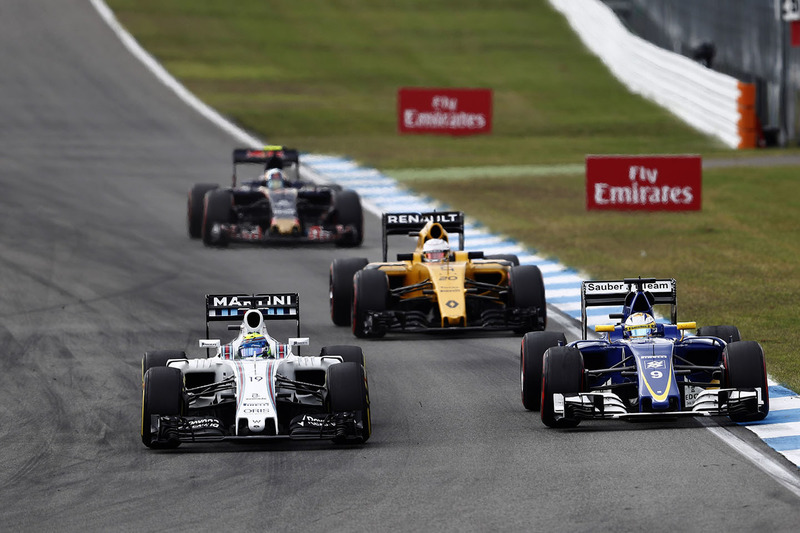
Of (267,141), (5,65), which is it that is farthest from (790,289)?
(5,65)

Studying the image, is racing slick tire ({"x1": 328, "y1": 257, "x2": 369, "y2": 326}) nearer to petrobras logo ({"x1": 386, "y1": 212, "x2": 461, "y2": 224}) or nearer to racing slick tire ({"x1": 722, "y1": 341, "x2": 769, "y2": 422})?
petrobras logo ({"x1": 386, "y1": 212, "x2": 461, "y2": 224})

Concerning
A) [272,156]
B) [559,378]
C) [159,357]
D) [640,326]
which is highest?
[272,156]

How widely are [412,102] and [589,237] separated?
1743cm

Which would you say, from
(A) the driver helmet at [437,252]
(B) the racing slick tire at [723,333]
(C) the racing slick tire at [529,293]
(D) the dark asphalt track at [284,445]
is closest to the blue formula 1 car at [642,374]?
(B) the racing slick tire at [723,333]

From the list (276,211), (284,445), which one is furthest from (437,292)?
(276,211)

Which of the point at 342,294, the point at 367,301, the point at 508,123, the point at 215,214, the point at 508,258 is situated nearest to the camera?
the point at 367,301

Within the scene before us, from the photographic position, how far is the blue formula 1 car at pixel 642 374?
49.3 ft

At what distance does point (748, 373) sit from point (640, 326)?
135cm

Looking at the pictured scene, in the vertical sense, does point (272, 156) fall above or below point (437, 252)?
above

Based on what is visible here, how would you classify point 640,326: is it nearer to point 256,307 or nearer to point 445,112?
point 256,307

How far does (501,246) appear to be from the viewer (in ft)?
96.5

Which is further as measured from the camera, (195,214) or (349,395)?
(195,214)

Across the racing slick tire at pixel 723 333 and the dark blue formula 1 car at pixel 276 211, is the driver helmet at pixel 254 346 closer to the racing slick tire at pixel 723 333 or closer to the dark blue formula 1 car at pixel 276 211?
the racing slick tire at pixel 723 333

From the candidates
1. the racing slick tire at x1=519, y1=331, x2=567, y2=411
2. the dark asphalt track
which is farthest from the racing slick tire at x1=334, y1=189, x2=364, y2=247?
the racing slick tire at x1=519, y1=331, x2=567, y2=411
